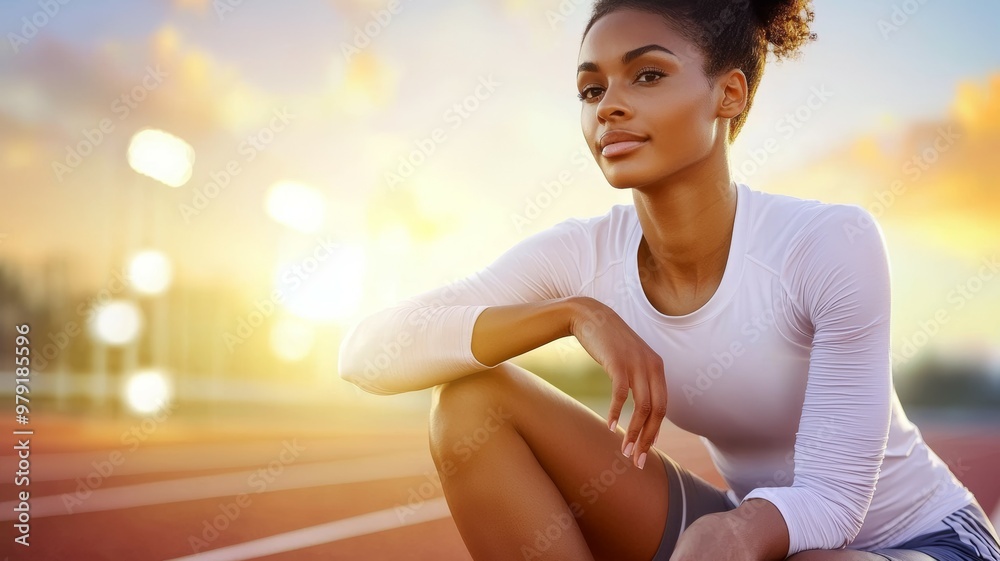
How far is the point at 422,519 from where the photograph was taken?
5629 millimetres

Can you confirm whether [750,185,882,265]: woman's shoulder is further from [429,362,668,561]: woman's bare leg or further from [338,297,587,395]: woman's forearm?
[429,362,668,561]: woman's bare leg

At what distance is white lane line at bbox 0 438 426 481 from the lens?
7723mm

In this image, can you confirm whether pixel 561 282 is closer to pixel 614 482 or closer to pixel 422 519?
pixel 614 482

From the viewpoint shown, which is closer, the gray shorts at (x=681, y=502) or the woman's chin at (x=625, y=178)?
the woman's chin at (x=625, y=178)

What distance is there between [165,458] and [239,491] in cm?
257

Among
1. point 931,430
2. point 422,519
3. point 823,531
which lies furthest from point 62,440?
point 931,430

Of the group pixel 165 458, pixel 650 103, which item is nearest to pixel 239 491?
pixel 165 458

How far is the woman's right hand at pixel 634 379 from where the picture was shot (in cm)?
181

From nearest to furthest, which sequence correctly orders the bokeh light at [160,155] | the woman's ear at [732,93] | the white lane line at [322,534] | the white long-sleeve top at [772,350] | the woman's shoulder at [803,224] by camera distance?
the white long-sleeve top at [772,350], the woman's shoulder at [803,224], the woman's ear at [732,93], the white lane line at [322,534], the bokeh light at [160,155]

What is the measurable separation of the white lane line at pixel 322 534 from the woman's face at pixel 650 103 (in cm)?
314

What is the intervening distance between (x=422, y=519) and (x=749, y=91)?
13.5 feet

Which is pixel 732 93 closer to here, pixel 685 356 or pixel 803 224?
pixel 803 224

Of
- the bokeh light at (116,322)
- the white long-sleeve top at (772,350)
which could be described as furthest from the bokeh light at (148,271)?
the white long-sleeve top at (772,350)

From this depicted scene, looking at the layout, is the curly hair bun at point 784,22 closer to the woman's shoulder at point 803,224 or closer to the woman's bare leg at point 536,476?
the woman's shoulder at point 803,224
